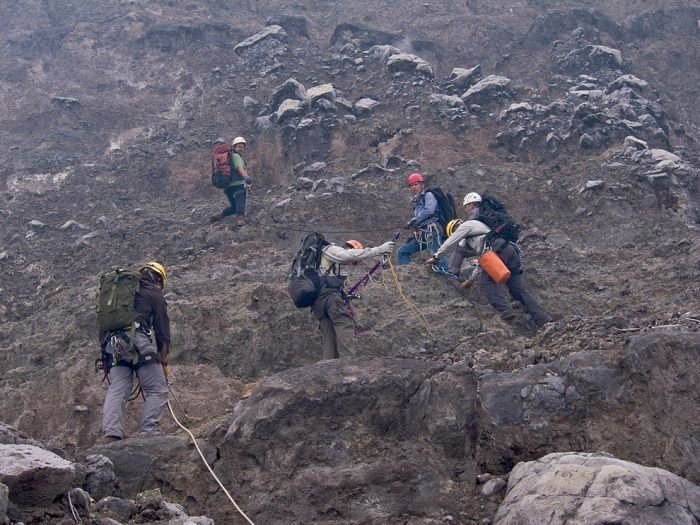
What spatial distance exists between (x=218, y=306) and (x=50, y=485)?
6.09m

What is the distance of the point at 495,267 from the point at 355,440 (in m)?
4.61

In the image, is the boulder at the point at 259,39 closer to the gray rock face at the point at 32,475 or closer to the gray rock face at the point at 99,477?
the gray rock face at the point at 99,477

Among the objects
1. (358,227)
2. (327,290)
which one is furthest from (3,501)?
(358,227)

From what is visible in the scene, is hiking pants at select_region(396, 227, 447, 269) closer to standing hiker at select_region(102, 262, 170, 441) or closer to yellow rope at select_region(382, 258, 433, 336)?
yellow rope at select_region(382, 258, 433, 336)

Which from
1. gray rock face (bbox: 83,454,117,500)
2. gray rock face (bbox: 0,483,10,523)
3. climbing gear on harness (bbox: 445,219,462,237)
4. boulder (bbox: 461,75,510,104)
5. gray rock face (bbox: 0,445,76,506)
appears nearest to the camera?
gray rock face (bbox: 0,483,10,523)

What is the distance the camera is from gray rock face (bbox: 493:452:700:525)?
209 inches

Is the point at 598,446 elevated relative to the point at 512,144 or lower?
elevated

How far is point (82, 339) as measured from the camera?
37.0 ft

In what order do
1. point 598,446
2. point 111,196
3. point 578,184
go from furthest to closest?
point 111,196 < point 578,184 < point 598,446

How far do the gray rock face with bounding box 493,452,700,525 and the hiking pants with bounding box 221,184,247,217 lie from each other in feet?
33.8

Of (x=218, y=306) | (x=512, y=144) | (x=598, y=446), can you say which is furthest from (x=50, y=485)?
(x=512, y=144)

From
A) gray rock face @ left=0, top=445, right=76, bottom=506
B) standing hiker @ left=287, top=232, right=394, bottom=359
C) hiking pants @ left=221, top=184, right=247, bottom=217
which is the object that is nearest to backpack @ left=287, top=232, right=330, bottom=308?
standing hiker @ left=287, top=232, right=394, bottom=359

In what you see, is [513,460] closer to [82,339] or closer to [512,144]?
[82,339]

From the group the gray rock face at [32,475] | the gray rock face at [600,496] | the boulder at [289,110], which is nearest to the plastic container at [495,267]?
the gray rock face at [600,496]
